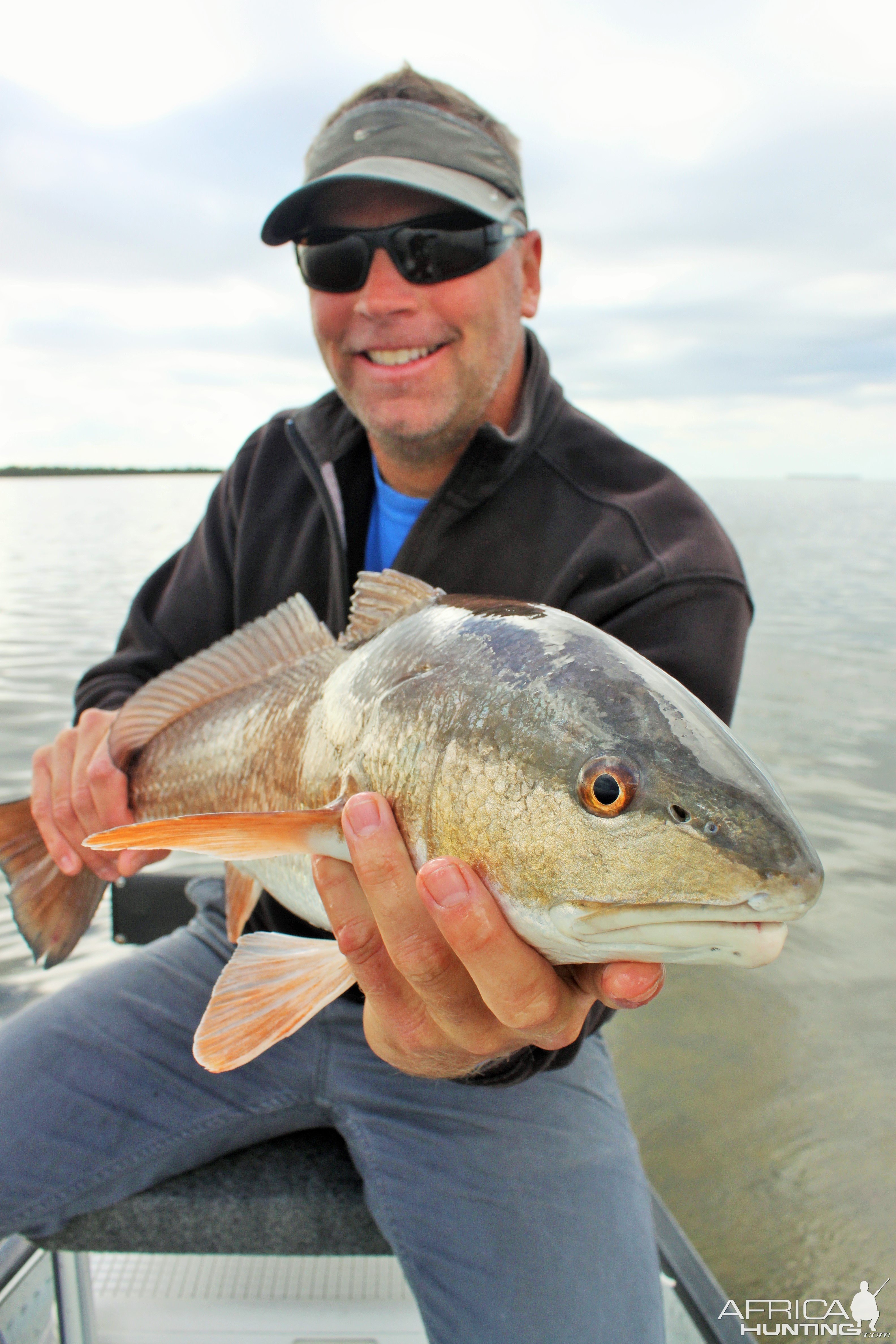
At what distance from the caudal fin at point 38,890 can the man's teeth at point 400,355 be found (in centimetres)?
191

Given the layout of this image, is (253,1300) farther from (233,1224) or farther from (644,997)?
(644,997)

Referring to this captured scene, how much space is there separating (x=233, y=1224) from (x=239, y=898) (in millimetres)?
833

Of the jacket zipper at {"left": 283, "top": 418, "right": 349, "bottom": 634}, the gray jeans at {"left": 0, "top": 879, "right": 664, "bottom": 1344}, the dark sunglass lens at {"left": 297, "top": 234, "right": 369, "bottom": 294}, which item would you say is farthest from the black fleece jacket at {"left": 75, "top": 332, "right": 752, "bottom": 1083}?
the dark sunglass lens at {"left": 297, "top": 234, "right": 369, "bottom": 294}

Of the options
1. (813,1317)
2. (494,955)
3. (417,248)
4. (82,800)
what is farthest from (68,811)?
(813,1317)

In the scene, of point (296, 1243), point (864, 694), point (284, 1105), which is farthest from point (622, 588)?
point (864, 694)

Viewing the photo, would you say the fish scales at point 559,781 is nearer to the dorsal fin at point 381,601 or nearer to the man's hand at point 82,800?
the dorsal fin at point 381,601

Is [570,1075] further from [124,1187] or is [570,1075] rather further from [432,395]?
[432,395]

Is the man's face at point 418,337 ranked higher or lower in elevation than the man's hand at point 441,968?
higher

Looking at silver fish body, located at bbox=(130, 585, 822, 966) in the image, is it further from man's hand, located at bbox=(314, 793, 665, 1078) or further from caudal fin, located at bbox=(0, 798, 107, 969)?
caudal fin, located at bbox=(0, 798, 107, 969)

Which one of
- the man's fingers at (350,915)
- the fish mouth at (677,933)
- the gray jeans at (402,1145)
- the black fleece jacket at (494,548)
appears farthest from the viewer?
the black fleece jacket at (494,548)

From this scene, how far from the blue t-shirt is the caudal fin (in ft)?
4.65

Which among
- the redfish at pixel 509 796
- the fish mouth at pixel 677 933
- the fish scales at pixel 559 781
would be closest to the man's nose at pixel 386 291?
the redfish at pixel 509 796

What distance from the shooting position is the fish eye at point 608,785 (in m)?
1.20

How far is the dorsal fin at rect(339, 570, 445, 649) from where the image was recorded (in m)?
1.81
